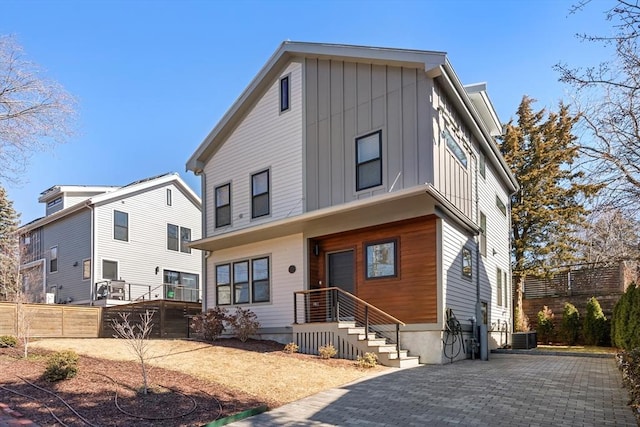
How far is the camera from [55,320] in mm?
15570

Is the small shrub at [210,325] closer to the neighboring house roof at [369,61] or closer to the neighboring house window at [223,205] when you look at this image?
the neighboring house window at [223,205]

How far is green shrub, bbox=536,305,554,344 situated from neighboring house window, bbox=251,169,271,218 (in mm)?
12620

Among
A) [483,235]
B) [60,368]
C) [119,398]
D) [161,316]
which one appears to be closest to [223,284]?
[161,316]

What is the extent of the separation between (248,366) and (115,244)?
52.3ft

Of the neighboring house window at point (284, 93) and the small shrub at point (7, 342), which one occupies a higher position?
the neighboring house window at point (284, 93)

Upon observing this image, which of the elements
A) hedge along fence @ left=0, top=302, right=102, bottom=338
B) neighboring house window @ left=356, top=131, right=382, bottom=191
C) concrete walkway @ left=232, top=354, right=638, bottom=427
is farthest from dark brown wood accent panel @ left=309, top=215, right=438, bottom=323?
hedge along fence @ left=0, top=302, right=102, bottom=338

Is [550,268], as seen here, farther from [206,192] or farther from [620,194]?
[206,192]

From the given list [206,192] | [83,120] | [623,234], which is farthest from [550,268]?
[83,120]

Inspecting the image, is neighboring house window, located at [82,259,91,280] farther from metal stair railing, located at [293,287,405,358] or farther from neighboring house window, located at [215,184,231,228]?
metal stair railing, located at [293,287,405,358]

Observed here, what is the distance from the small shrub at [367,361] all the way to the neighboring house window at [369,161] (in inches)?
161

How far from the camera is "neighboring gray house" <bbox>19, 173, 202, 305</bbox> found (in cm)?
2203

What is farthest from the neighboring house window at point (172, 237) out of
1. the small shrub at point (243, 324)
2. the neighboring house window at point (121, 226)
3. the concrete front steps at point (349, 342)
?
the concrete front steps at point (349, 342)

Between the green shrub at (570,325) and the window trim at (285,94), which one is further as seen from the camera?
the green shrub at (570,325)

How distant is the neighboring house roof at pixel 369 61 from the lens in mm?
11109
